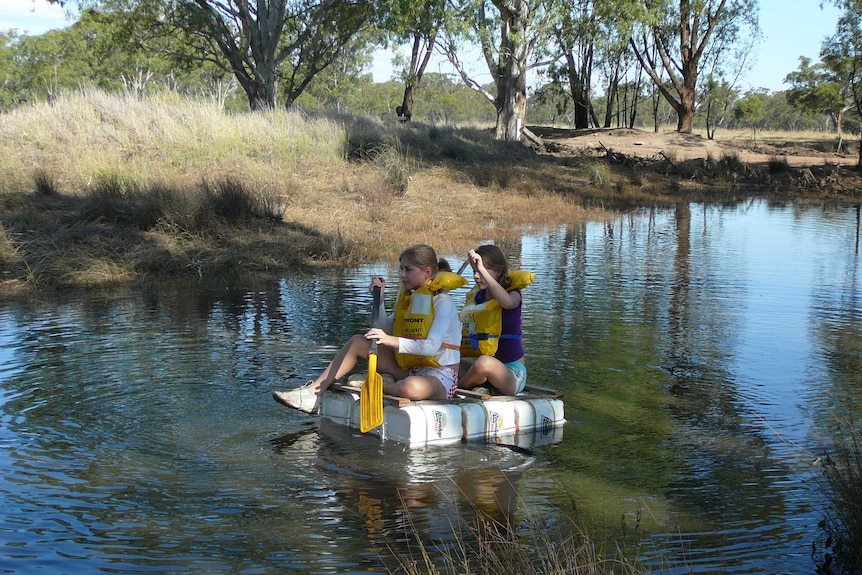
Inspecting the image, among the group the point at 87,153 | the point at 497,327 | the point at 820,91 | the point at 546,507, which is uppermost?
the point at 820,91

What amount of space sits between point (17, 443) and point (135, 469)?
3.16ft

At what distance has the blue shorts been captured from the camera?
6.69 m

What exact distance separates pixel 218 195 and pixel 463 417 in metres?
9.32

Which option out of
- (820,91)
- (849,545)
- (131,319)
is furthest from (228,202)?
(820,91)

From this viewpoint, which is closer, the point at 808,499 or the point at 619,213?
the point at 808,499

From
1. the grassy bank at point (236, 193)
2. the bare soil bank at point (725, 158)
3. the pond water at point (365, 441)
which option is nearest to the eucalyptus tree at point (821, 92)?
the bare soil bank at point (725, 158)

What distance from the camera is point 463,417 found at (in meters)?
6.20

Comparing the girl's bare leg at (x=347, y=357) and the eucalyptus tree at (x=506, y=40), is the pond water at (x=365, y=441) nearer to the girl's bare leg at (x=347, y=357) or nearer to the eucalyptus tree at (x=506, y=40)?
the girl's bare leg at (x=347, y=357)

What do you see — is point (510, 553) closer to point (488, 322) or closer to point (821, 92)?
point (488, 322)

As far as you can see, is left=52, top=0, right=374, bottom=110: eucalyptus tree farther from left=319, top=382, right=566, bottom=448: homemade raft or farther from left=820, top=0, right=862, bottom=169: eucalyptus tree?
left=319, top=382, right=566, bottom=448: homemade raft

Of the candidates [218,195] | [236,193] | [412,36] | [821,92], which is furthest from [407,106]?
[821,92]

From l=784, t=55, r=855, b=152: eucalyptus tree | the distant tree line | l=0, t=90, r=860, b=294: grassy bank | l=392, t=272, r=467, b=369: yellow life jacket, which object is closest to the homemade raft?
l=392, t=272, r=467, b=369: yellow life jacket

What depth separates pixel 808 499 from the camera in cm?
525

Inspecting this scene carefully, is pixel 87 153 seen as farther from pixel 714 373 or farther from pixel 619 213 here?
pixel 714 373
